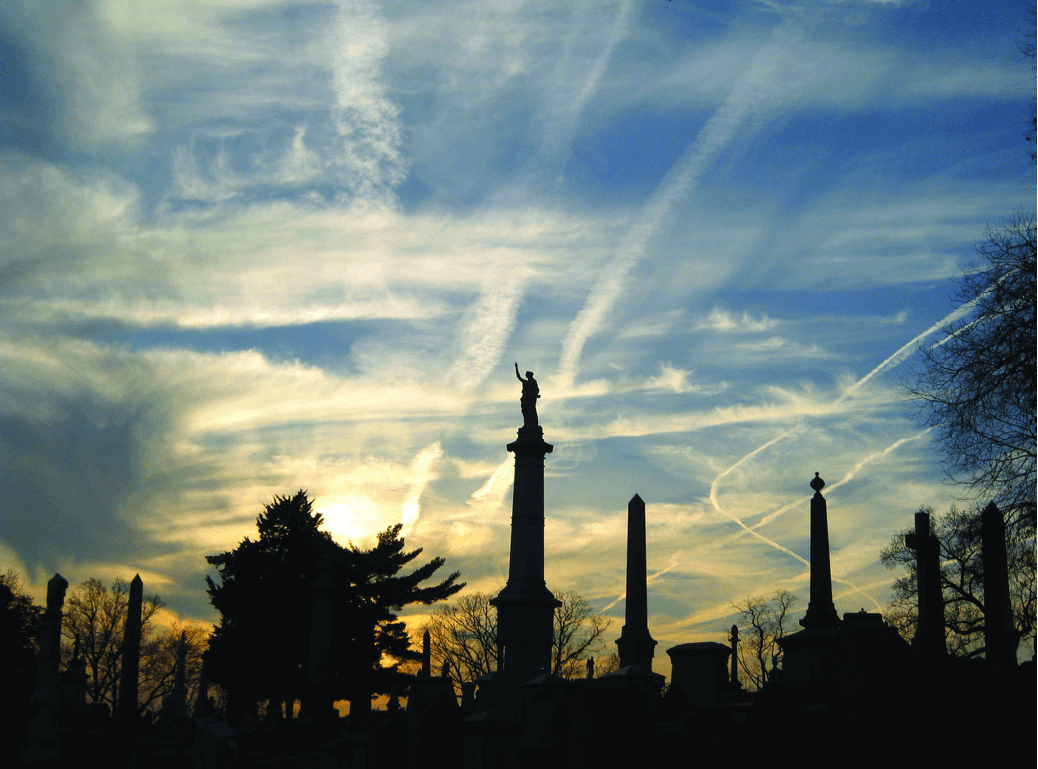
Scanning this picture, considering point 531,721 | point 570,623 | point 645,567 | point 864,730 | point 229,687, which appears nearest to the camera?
point 864,730

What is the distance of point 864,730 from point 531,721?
354 inches

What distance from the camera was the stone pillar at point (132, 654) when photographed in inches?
664

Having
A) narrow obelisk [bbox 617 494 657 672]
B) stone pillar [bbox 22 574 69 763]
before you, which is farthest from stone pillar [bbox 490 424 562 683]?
stone pillar [bbox 22 574 69 763]

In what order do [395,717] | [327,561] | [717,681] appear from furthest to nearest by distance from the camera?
1. [327,561]
2. [717,681]
3. [395,717]

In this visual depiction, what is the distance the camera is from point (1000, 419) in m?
13.4

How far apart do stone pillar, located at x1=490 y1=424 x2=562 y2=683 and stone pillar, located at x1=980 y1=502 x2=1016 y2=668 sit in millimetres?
8840

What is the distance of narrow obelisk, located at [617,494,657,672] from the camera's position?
1806 cm

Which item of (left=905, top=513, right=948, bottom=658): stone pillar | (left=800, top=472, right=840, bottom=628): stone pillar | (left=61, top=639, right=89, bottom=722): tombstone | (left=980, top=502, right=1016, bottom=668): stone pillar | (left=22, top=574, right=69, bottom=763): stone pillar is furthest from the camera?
(left=61, top=639, right=89, bottom=722): tombstone

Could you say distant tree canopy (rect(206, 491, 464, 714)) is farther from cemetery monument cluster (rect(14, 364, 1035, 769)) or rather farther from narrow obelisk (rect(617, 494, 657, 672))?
narrow obelisk (rect(617, 494, 657, 672))

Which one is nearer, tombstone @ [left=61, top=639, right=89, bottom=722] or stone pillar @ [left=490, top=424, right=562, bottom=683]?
stone pillar @ [left=490, top=424, right=562, bottom=683]

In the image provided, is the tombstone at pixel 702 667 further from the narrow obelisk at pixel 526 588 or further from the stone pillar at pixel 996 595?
the stone pillar at pixel 996 595

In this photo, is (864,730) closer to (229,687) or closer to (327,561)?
(327,561)

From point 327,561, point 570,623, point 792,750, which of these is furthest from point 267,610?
point 792,750

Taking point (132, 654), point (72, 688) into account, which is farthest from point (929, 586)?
point (72, 688)
